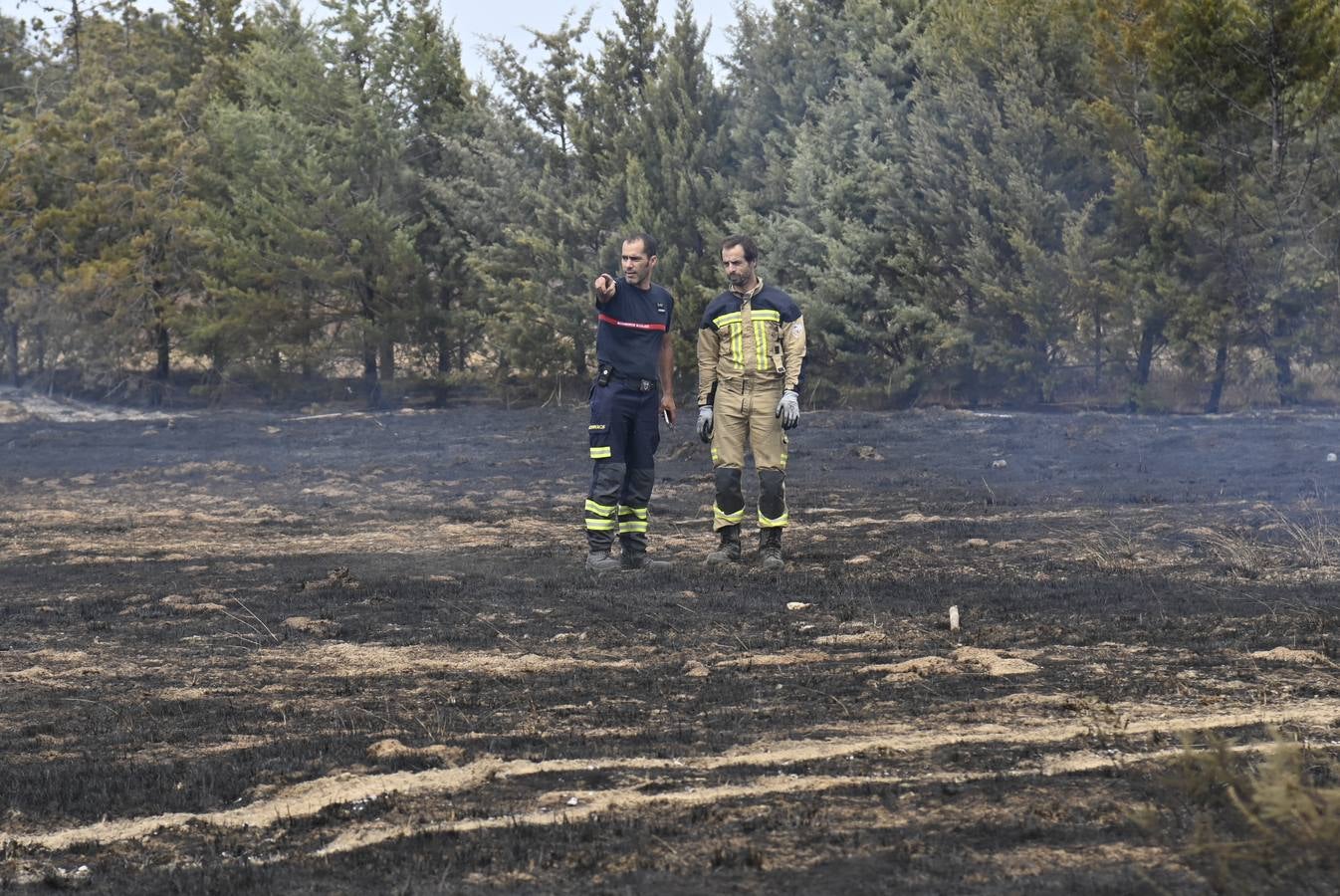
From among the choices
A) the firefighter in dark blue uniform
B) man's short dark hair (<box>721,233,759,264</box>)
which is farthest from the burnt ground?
man's short dark hair (<box>721,233,759,264</box>)

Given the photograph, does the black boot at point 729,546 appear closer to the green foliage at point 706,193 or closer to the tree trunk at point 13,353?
the green foliage at point 706,193

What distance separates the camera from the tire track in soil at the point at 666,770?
4.83 m

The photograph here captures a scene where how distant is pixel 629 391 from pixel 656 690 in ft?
11.8

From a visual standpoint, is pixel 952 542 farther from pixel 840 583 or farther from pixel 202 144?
pixel 202 144

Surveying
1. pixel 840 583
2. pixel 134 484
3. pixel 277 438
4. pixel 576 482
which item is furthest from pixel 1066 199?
pixel 840 583

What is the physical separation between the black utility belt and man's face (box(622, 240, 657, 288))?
0.58 meters

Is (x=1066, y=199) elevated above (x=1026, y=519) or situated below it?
above

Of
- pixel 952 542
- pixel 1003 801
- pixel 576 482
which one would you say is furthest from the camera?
pixel 576 482

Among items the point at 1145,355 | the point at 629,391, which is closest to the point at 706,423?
the point at 629,391

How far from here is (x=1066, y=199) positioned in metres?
23.9

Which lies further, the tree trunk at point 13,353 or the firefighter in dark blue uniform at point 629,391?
the tree trunk at point 13,353

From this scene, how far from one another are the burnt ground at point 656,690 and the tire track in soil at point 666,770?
0.02 meters

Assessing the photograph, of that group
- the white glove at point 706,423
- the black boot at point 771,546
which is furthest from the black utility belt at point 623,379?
the black boot at point 771,546

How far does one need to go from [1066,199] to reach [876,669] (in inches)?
716
